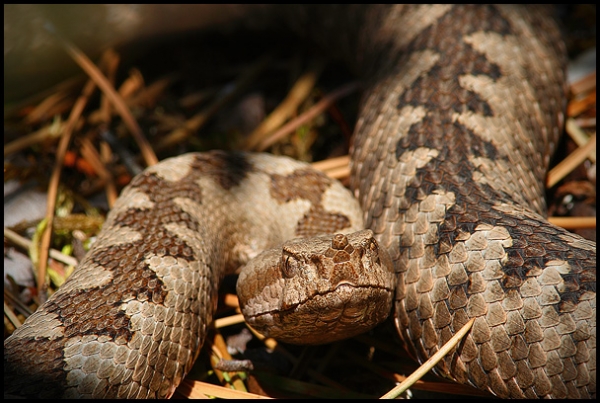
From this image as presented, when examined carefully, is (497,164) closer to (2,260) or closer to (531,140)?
(531,140)

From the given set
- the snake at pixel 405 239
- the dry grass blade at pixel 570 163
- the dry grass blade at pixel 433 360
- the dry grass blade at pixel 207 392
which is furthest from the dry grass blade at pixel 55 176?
the dry grass blade at pixel 570 163

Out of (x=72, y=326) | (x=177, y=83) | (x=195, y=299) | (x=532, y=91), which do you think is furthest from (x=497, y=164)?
(x=177, y=83)

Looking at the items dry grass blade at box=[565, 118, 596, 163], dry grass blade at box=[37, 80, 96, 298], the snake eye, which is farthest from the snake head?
dry grass blade at box=[565, 118, 596, 163]

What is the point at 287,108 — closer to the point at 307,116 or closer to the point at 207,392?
the point at 307,116

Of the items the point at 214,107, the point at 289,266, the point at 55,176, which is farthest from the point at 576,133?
the point at 55,176

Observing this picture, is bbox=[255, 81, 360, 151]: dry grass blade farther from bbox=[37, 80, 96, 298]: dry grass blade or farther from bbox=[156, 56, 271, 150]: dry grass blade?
bbox=[37, 80, 96, 298]: dry grass blade

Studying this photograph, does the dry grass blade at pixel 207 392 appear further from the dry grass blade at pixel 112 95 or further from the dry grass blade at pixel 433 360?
the dry grass blade at pixel 112 95
